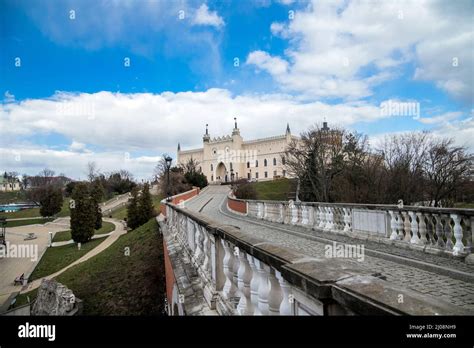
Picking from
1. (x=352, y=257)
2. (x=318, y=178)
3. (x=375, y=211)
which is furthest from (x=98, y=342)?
(x=318, y=178)

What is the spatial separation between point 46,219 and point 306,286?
61111 millimetres

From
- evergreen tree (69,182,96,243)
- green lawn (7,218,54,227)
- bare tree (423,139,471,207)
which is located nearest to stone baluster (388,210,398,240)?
bare tree (423,139,471,207)

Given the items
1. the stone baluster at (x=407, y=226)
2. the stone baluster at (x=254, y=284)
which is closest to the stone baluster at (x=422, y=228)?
the stone baluster at (x=407, y=226)

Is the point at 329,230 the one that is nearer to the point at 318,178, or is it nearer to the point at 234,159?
the point at 318,178

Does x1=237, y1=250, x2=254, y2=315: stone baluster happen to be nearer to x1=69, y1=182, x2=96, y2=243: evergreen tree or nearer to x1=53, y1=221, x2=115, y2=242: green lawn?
x1=69, y1=182, x2=96, y2=243: evergreen tree

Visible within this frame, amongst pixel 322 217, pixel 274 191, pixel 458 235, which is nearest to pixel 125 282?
pixel 322 217

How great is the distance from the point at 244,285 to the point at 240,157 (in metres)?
91.5

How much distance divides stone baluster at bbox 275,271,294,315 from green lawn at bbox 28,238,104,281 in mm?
23988

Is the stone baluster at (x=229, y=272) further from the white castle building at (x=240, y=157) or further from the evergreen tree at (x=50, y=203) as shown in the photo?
the white castle building at (x=240, y=157)

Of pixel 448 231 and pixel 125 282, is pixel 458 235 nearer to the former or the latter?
→ pixel 448 231

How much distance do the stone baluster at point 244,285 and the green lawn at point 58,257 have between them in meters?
23.3

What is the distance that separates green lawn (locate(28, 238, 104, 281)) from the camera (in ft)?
71.4

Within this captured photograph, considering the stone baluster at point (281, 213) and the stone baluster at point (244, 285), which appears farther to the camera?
the stone baluster at point (281, 213)

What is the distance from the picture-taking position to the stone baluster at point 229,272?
2973 mm
